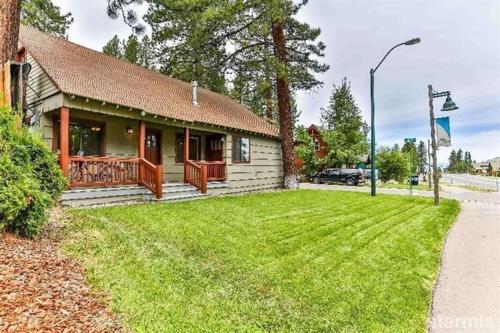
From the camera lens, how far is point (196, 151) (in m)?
15.0

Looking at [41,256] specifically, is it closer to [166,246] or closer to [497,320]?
[166,246]

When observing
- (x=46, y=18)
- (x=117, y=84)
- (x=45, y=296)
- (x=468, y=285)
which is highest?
(x=46, y=18)

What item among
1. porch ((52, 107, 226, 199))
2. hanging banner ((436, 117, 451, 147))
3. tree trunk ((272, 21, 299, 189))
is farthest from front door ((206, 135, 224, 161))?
hanging banner ((436, 117, 451, 147))

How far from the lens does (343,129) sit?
34.3 metres

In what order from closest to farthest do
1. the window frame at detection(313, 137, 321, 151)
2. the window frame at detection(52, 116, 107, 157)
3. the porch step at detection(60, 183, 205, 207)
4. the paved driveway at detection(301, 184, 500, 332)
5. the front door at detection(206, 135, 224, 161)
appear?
the paved driveway at detection(301, 184, 500, 332)
the porch step at detection(60, 183, 205, 207)
the window frame at detection(52, 116, 107, 157)
the front door at detection(206, 135, 224, 161)
the window frame at detection(313, 137, 321, 151)

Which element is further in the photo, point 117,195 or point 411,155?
point 411,155

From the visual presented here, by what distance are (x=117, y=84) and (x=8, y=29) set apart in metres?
5.04

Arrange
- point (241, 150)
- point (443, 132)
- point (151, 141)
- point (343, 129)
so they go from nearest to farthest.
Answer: point (443, 132)
point (151, 141)
point (241, 150)
point (343, 129)

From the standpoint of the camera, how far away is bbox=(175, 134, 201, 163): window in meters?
13.9

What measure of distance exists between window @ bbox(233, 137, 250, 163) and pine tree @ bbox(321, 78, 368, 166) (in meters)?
16.8

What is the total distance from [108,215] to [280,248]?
3.78 m

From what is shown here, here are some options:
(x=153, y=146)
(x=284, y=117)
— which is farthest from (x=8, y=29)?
(x=284, y=117)

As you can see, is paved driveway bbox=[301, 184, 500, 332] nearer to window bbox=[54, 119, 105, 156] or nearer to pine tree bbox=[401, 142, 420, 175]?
pine tree bbox=[401, 142, 420, 175]

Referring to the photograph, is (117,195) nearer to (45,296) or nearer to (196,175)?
(196,175)
